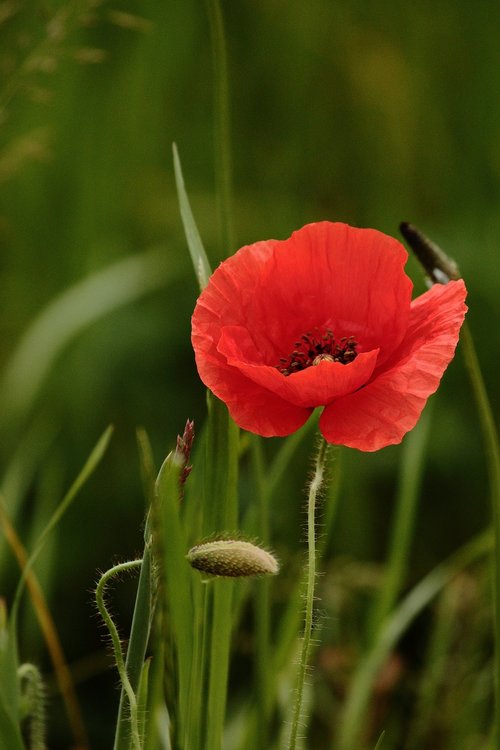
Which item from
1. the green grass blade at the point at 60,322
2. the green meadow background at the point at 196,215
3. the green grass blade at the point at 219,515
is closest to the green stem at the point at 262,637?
the green grass blade at the point at 219,515

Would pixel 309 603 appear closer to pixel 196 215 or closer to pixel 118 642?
pixel 118 642

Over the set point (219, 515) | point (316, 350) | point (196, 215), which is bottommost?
point (219, 515)

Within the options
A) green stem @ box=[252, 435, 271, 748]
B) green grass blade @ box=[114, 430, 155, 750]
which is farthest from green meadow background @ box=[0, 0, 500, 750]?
green grass blade @ box=[114, 430, 155, 750]

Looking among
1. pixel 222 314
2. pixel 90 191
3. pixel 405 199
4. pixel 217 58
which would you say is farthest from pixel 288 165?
pixel 222 314

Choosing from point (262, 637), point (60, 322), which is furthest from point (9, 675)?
point (60, 322)

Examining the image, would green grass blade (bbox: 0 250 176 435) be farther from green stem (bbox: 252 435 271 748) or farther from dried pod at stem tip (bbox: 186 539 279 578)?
dried pod at stem tip (bbox: 186 539 279 578)

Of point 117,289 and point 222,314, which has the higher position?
point 117,289

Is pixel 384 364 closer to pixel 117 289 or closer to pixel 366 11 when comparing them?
pixel 117 289
